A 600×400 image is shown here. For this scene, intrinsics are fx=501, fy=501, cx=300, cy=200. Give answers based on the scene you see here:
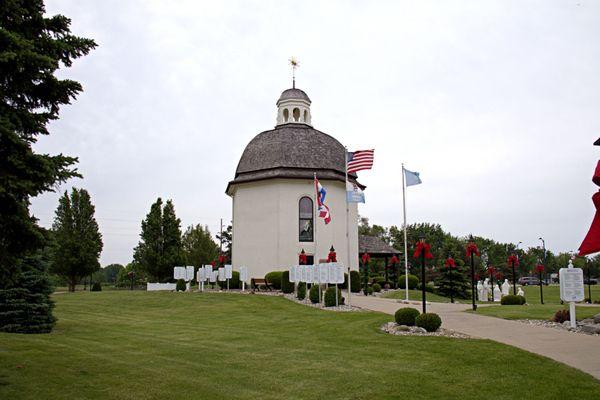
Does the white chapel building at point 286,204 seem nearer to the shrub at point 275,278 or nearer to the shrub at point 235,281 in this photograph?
the shrub at point 235,281

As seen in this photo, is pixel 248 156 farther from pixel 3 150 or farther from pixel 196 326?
pixel 3 150

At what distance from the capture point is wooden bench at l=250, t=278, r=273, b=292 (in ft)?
110

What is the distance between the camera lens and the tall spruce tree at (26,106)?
699cm

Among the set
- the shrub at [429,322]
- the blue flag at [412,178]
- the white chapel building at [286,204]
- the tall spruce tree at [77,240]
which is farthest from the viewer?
the tall spruce tree at [77,240]

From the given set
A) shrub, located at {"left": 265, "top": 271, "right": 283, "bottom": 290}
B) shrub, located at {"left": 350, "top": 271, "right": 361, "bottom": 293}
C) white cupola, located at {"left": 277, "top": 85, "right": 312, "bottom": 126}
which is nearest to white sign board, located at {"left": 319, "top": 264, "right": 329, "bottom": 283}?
shrub, located at {"left": 265, "top": 271, "right": 283, "bottom": 290}

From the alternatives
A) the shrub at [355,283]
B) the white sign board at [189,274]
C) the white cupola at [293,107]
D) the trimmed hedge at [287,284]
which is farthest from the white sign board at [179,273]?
the white cupola at [293,107]

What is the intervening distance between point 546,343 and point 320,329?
614 centimetres

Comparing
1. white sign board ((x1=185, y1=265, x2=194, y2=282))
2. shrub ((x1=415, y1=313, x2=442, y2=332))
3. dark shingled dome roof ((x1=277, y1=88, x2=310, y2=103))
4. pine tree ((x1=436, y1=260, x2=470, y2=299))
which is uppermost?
dark shingled dome roof ((x1=277, y1=88, x2=310, y2=103))

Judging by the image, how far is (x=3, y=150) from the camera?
7074mm

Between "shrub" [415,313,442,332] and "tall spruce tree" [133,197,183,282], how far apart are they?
29981mm

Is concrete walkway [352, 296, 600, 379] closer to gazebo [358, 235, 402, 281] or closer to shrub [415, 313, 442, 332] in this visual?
shrub [415, 313, 442, 332]

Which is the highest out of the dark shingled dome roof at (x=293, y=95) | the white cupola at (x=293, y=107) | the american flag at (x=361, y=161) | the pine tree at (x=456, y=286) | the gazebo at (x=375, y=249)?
the dark shingled dome roof at (x=293, y=95)

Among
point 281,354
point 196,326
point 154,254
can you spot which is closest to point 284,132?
point 154,254

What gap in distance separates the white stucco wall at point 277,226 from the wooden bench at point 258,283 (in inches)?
45.1
